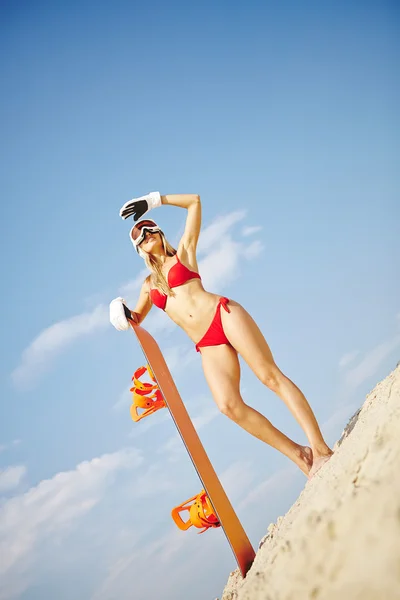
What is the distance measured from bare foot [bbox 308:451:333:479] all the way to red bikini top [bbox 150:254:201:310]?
1.65m

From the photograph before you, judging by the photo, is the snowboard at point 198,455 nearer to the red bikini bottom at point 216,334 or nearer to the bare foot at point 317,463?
the red bikini bottom at point 216,334

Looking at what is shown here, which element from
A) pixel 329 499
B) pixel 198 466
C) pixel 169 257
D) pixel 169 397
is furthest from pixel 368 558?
pixel 169 257

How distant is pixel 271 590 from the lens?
1.54 meters

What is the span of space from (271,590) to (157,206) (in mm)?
3364

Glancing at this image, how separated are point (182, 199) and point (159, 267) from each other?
2.03ft

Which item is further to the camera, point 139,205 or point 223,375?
point 139,205

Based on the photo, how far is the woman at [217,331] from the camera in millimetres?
3625

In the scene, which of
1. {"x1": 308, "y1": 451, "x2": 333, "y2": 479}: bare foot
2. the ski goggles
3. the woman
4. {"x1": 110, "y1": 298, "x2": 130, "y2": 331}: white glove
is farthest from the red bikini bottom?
{"x1": 308, "y1": 451, "x2": 333, "y2": 479}: bare foot

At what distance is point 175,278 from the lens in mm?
3980

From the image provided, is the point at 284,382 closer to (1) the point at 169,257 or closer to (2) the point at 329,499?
(1) the point at 169,257

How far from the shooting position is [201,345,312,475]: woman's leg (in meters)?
3.66

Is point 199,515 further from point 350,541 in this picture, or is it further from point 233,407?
point 350,541

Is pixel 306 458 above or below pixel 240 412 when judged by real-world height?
below

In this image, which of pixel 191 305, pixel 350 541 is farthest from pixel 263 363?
pixel 350 541
